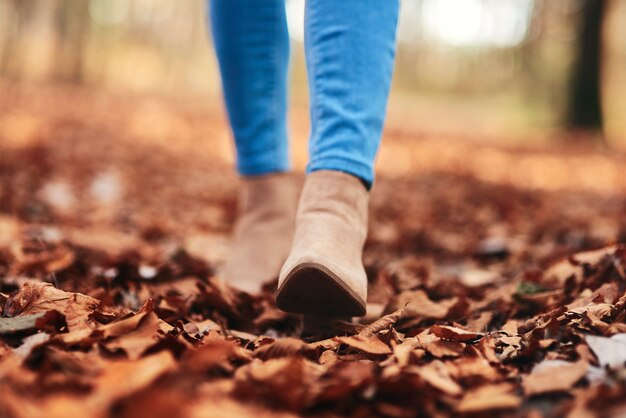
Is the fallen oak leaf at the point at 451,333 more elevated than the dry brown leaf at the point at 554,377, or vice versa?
the dry brown leaf at the point at 554,377

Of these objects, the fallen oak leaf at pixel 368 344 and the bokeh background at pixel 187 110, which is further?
the bokeh background at pixel 187 110

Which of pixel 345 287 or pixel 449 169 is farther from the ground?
pixel 345 287

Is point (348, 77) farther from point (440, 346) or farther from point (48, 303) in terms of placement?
point (48, 303)

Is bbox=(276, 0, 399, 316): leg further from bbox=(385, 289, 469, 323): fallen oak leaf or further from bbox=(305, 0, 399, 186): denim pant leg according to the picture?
bbox=(385, 289, 469, 323): fallen oak leaf

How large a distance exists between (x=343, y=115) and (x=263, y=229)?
0.58 m

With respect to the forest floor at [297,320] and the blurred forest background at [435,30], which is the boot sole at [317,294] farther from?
the blurred forest background at [435,30]

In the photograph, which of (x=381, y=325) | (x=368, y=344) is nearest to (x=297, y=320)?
(x=381, y=325)

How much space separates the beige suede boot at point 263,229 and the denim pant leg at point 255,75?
0.05 meters

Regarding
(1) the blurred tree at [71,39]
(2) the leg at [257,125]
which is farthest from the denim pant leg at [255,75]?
(1) the blurred tree at [71,39]

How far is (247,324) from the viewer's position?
→ 140 centimetres

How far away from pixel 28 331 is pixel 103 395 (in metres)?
0.41

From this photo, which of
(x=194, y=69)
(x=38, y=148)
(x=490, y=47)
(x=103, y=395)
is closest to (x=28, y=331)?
(x=103, y=395)

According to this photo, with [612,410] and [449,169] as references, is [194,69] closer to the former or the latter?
[449,169]

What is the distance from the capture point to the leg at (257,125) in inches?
64.8
